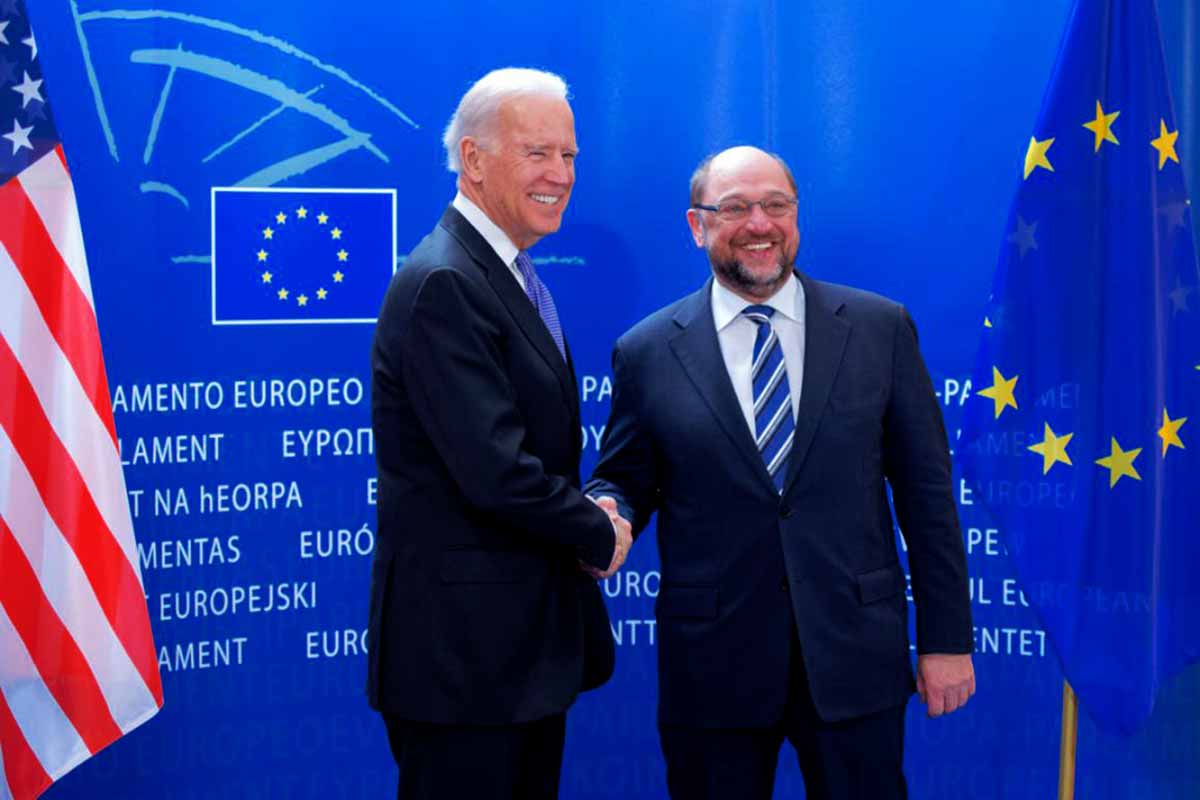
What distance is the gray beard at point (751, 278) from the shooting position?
8.30 feet

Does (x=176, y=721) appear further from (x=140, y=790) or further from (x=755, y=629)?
(x=755, y=629)

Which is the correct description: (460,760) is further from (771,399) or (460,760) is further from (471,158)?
(471,158)

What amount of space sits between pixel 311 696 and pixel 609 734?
783mm

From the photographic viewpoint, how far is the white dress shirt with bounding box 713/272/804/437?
2506mm

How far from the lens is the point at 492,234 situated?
235 centimetres

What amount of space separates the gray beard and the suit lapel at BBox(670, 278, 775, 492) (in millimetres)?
77

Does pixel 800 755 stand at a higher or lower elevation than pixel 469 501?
lower

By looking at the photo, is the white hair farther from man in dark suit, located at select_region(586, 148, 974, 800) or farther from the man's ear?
man in dark suit, located at select_region(586, 148, 974, 800)

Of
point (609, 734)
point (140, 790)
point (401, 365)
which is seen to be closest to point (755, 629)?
point (401, 365)

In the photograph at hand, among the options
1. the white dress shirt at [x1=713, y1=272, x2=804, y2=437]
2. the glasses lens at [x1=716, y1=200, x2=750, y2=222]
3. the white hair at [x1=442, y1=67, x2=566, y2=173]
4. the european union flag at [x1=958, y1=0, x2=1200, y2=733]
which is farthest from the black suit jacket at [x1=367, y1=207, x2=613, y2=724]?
the european union flag at [x1=958, y1=0, x2=1200, y2=733]

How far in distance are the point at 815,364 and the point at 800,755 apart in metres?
0.73

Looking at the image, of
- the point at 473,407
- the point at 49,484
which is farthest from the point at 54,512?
the point at 473,407

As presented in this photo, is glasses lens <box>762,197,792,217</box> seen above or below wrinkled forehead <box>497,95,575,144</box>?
below

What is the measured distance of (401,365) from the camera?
2225mm
